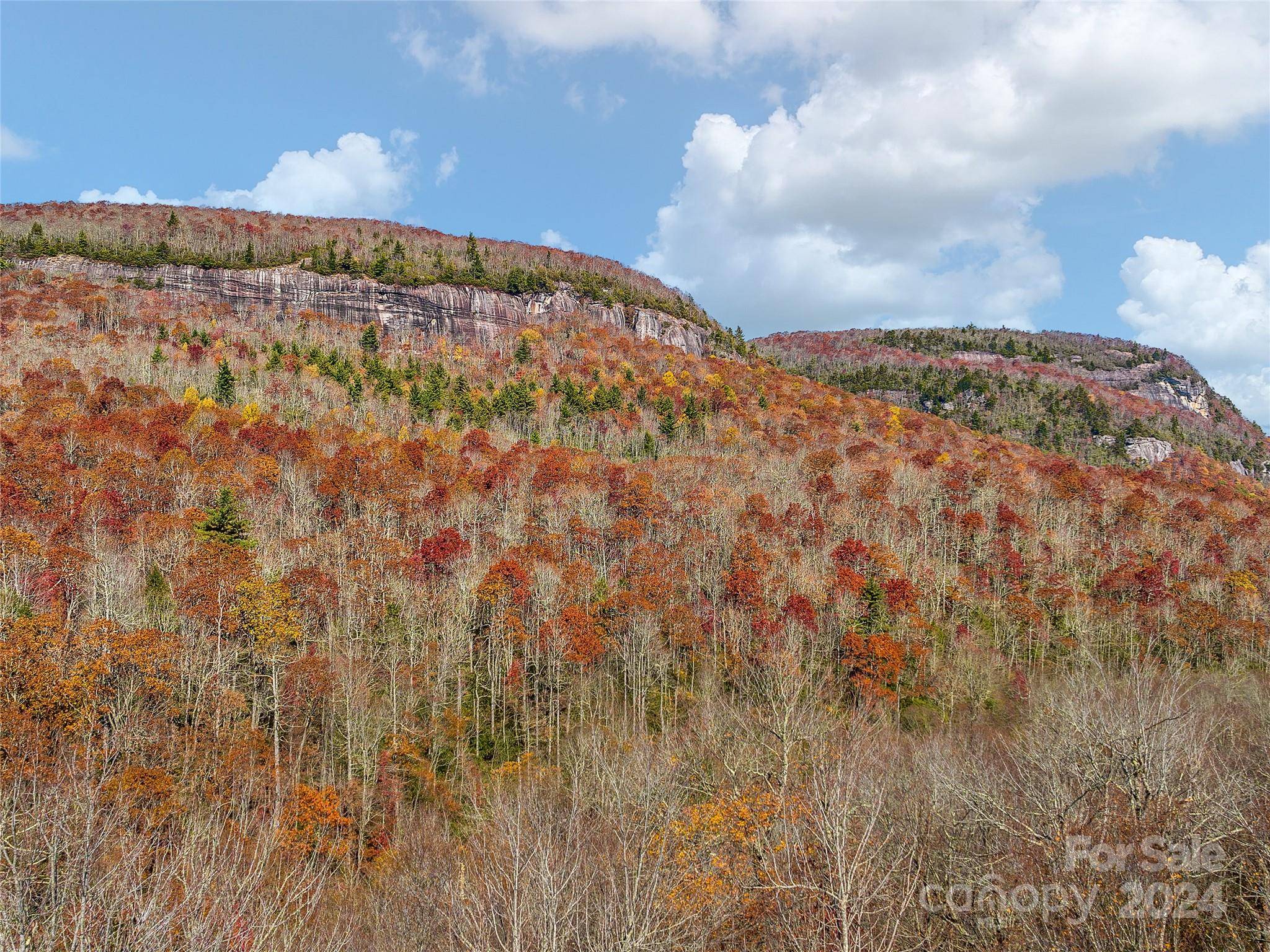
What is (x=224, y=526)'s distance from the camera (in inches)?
2021

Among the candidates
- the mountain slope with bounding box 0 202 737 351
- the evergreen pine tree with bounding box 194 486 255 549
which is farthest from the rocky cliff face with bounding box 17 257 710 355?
the evergreen pine tree with bounding box 194 486 255 549

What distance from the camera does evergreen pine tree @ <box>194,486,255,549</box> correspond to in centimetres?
5062

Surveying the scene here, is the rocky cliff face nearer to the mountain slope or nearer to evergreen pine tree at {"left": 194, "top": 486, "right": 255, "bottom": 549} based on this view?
the mountain slope

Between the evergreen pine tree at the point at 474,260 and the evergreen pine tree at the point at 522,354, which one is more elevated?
the evergreen pine tree at the point at 474,260

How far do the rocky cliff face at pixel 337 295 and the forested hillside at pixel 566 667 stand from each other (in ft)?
93.6

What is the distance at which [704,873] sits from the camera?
1867 centimetres

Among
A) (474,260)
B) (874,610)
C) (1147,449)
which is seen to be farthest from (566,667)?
(1147,449)

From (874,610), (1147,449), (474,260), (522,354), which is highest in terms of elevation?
(474,260)

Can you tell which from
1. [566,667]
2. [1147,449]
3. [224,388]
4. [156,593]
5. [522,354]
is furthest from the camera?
[1147,449]

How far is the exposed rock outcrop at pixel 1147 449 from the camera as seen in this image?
160 m

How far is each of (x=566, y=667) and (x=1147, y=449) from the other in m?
171

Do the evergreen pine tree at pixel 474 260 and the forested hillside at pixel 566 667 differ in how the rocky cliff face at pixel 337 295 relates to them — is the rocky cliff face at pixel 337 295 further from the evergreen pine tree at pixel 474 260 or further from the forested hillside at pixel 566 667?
the forested hillside at pixel 566 667

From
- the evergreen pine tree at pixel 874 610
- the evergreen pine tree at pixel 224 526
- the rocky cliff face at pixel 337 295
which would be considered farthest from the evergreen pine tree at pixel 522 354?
the evergreen pine tree at pixel 874 610

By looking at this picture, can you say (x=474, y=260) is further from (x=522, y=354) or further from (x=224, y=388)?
(x=224, y=388)
